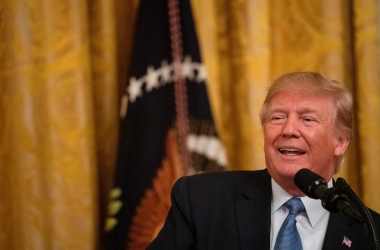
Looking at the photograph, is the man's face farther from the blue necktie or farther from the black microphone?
the black microphone

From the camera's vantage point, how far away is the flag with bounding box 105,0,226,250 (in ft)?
8.20

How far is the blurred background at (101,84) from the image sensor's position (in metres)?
2.53

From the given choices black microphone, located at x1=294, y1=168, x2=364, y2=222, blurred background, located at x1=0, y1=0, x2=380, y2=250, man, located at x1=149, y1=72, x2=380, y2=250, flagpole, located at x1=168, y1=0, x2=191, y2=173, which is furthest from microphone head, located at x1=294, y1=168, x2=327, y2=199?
blurred background, located at x1=0, y1=0, x2=380, y2=250

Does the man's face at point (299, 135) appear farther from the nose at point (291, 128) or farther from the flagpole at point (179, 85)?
the flagpole at point (179, 85)

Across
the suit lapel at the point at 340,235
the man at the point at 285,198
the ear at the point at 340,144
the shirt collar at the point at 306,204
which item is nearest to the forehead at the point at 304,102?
the man at the point at 285,198

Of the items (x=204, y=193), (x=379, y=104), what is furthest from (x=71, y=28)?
(x=379, y=104)

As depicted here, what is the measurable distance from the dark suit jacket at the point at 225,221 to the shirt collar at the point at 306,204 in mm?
23

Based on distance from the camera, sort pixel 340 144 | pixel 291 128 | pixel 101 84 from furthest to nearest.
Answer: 1. pixel 101 84
2. pixel 340 144
3. pixel 291 128

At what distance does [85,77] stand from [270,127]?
1.00m

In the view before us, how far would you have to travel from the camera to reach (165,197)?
2.55 meters

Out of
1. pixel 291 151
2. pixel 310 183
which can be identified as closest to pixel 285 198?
pixel 291 151

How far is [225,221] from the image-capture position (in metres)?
1.97

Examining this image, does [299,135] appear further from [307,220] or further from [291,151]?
[307,220]

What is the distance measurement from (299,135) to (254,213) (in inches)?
12.6
